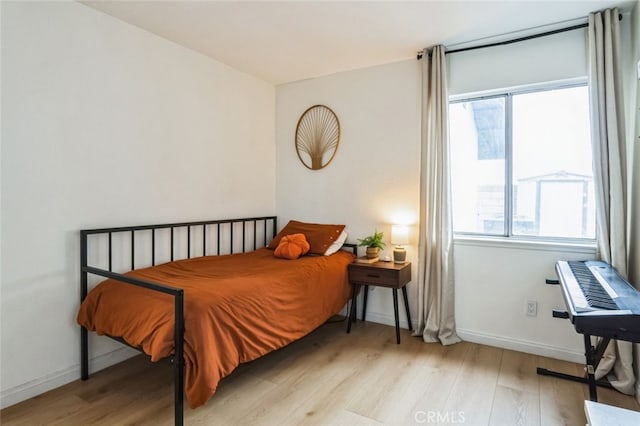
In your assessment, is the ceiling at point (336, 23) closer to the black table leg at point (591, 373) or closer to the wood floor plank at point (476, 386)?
the black table leg at point (591, 373)

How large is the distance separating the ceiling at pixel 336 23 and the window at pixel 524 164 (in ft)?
1.77

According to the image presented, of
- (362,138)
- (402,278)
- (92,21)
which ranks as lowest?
(402,278)

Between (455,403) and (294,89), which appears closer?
(455,403)

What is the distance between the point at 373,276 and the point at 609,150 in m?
1.80

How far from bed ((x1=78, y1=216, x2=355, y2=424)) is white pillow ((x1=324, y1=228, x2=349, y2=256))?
0.01 metres

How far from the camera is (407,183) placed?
10.4 feet

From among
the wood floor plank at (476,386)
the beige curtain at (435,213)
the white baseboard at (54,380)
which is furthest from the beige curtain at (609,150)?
the white baseboard at (54,380)

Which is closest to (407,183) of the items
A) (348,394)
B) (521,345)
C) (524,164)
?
(524,164)

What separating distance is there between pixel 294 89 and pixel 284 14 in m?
1.42

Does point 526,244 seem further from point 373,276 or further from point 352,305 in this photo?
point 352,305

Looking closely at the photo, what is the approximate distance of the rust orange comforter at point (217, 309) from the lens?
1732 millimetres

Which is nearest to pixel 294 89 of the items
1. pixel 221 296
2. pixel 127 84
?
pixel 127 84

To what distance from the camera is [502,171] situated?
2.90 metres

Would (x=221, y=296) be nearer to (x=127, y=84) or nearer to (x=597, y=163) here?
(x=127, y=84)
